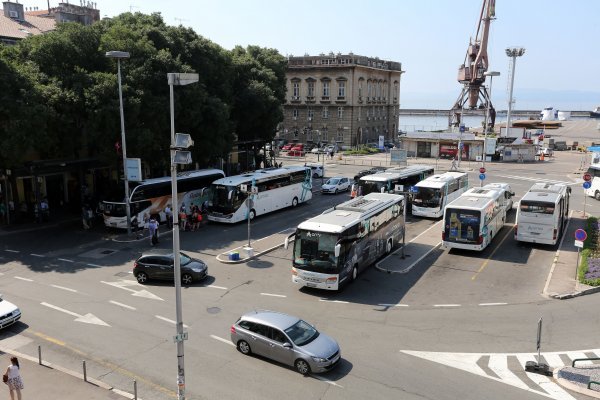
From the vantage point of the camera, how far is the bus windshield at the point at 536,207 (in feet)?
94.7

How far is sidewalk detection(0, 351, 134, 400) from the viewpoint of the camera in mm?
14180

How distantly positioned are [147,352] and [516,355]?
12.2m

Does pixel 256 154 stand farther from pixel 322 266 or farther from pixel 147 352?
pixel 147 352

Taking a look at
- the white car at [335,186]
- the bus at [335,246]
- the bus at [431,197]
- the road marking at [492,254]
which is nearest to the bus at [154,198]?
the white car at [335,186]

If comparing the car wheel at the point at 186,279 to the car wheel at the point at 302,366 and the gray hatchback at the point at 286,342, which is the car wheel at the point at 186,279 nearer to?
the gray hatchback at the point at 286,342

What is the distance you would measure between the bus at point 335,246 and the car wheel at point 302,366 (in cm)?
657

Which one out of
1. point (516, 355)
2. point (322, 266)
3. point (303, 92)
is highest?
point (303, 92)

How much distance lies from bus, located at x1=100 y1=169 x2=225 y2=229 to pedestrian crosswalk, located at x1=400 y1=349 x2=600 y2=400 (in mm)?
22052

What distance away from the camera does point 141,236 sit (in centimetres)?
3284

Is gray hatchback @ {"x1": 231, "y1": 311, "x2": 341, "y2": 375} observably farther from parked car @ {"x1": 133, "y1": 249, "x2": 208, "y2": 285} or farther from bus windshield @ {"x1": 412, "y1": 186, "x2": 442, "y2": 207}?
bus windshield @ {"x1": 412, "y1": 186, "x2": 442, "y2": 207}

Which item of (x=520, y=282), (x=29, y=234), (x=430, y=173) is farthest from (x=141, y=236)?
(x=430, y=173)

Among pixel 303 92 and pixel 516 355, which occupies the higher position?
pixel 303 92

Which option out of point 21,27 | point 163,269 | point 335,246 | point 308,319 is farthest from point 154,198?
point 21,27

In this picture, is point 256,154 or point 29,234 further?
point 256,154
